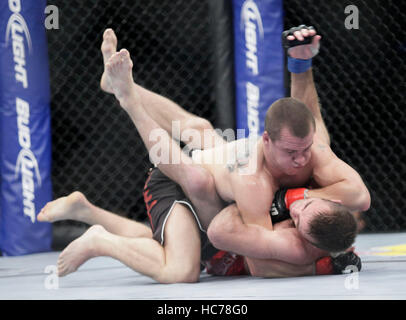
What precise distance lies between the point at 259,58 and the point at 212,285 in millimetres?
1320

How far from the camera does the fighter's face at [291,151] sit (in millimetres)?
1651

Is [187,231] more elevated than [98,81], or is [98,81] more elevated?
[98,81]

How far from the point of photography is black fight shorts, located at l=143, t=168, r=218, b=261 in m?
1.91

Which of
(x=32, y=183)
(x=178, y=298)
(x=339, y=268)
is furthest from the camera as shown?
(x=32, y=183)

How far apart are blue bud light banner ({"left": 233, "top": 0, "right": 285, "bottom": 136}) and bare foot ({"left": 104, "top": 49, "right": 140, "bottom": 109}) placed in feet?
3.16

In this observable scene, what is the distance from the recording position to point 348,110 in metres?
2.91

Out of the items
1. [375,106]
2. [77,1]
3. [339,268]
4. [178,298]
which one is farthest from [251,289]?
[77,1]

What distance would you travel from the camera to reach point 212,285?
171 centimetres

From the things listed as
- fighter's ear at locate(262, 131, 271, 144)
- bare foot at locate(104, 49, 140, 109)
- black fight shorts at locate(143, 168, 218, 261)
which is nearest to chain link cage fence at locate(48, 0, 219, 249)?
black fight shorts at locate(143, 168, 218, 261)

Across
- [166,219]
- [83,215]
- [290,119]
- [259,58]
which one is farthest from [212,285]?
[259,58]

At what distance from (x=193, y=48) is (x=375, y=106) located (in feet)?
3.23

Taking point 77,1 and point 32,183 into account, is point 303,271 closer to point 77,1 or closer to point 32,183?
point 32,183

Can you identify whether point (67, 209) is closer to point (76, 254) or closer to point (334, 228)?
point (76, 254)

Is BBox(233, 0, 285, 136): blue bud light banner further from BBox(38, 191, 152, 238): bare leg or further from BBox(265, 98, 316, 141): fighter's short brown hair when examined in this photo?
BBox(265, 98, 316, 141): fighter's short brown hair
